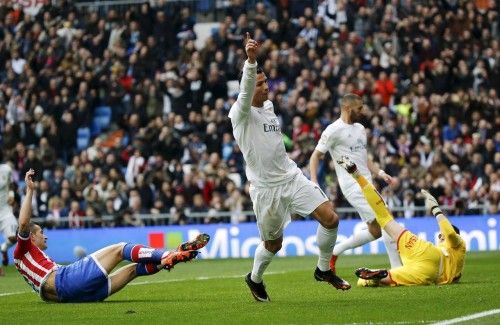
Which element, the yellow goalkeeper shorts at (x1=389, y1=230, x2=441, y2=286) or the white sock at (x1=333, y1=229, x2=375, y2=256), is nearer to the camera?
the yellow goalkeeper shorts at (x1=389, y1=230, x2=441, y2=286)

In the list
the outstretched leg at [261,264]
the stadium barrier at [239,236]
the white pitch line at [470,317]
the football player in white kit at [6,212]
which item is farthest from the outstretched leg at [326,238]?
the stadium barrier at [239,236]

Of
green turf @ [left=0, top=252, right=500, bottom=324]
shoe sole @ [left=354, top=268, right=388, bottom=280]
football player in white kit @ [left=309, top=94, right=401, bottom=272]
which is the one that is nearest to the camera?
green turf @ [left=0, top=252, right=500, bottom=324]

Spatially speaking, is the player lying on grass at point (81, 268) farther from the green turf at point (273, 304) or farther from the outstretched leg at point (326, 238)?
the outstretched leg at point (326, 238)

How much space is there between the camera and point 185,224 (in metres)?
28.1

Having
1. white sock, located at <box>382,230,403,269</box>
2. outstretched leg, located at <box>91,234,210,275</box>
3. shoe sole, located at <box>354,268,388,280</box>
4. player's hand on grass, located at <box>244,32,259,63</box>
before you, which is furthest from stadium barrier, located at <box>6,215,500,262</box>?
player's hand on grass, located at <box>244,32,259,63</box>

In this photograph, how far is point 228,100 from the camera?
3139 cm

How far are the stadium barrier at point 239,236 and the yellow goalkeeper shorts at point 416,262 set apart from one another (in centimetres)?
1122

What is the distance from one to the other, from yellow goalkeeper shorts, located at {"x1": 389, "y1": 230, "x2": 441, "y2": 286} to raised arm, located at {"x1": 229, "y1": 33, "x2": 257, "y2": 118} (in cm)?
304

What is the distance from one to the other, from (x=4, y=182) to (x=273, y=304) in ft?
37.4

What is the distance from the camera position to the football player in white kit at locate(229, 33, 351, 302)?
12945 millimetres

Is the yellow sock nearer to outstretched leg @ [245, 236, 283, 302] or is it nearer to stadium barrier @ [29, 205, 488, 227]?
outstretched leg @ [245, 236, 283, 302]

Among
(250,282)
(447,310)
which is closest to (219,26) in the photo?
(250,282)

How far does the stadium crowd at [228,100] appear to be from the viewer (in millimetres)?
27781

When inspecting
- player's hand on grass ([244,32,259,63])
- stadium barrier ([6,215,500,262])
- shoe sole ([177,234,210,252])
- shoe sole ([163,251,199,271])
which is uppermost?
player's hand on grass ([244,32,259,63])
